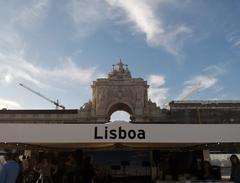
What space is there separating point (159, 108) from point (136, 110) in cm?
674

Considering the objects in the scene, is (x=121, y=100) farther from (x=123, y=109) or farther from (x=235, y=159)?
(x=235, y=159)

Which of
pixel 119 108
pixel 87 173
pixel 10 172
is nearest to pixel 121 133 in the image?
pixel 87 173

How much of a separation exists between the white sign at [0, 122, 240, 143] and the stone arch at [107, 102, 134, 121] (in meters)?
66.6

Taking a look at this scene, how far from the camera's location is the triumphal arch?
8044cm

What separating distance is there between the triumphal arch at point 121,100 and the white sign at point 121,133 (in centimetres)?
6593

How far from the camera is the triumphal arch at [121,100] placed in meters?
80.4

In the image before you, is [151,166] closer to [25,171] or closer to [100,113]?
[25,171]

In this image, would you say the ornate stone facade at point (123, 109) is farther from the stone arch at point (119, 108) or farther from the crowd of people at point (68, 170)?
the crowd of people at point (68, 170)

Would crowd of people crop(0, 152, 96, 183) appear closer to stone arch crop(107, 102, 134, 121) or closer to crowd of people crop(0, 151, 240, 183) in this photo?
crowd of people crop(0, 151, 240, 183)

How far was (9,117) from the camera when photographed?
85250 mm

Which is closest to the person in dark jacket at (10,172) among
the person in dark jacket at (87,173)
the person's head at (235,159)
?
the person's head at (235,159)

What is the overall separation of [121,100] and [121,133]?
67.0m


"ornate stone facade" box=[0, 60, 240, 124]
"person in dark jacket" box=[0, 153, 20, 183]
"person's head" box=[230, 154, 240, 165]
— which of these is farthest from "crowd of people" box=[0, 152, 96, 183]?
"ornate stone facade" box=[0, 60, 240, 124]

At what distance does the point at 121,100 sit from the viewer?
80.5 metres
